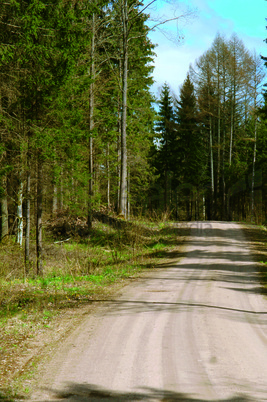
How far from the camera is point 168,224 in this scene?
2078 centimetres

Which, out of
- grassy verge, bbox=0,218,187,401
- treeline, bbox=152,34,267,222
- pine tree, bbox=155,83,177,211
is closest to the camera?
grassy verge, bbox=0,218,187,401

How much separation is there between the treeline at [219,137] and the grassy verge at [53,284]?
42.6 feet

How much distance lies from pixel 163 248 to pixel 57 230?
21.8 ft

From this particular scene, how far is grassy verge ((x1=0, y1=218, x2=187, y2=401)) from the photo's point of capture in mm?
4695

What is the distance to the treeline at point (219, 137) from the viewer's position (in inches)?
1187

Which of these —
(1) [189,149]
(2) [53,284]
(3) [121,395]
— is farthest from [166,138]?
(3) [121,395]

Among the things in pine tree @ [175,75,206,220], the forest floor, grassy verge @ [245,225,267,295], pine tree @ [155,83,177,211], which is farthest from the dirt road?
pine tree @ [155,83,177,211]

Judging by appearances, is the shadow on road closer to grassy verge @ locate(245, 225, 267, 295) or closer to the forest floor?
the forest floor

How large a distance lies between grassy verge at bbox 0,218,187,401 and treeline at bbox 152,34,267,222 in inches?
A: 511

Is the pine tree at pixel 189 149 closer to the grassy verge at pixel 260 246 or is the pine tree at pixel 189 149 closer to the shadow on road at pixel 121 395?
the grassy verge at pixel 260 246

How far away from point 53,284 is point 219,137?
27.2 metres

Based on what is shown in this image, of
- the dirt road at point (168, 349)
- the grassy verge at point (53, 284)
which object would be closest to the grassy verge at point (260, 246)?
the dirt road at point (168, 349)

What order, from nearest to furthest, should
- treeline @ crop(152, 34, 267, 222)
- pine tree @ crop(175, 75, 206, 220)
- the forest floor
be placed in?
the forest floor, treeline @ crop(152, 34, 267, 222), pine tree @ crop(175, 75, 206, 220)

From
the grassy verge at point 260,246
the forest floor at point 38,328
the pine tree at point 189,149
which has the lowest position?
the forest floor at point 38,328
